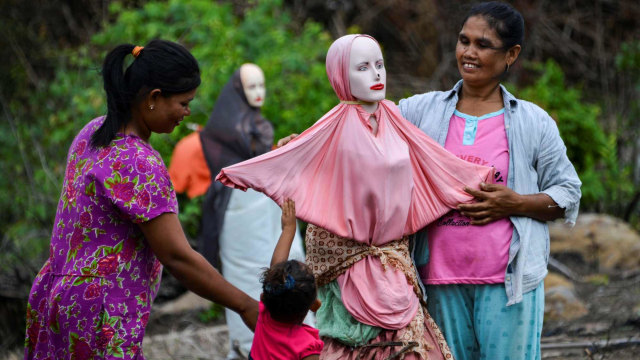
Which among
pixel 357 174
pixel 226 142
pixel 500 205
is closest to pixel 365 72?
pixel 357 174

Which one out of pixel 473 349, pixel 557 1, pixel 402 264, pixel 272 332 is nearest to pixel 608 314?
pixel 473 349

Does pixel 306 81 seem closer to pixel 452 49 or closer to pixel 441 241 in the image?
pixel 452 49

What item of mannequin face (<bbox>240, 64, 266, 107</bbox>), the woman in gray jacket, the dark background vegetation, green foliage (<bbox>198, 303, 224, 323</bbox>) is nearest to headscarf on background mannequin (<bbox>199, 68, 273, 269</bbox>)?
mannequin face (<bbox>240, 64, 266, 107</bbox>)

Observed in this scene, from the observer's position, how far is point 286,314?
2873mm

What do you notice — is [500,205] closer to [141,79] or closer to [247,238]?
[141,79]

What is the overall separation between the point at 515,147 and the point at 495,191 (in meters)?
0.22

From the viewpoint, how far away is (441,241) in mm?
3463

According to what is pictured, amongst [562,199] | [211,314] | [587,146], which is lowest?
[211,314]

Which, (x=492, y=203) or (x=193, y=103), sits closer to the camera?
(x=492, y=203)

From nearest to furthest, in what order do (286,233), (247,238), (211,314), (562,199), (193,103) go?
(286,233) → (562,199) → (247,238) → (211,314) → (193,103)

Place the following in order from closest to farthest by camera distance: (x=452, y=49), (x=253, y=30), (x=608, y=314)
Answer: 1. (x=608, y=314)
2. (x=253, y=30)
3. (x=452, y=49)

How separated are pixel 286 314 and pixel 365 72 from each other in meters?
1.06

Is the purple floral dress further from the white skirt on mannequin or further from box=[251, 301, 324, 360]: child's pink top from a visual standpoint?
the white skirt on mannequin

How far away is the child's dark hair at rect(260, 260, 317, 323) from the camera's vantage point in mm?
2834
